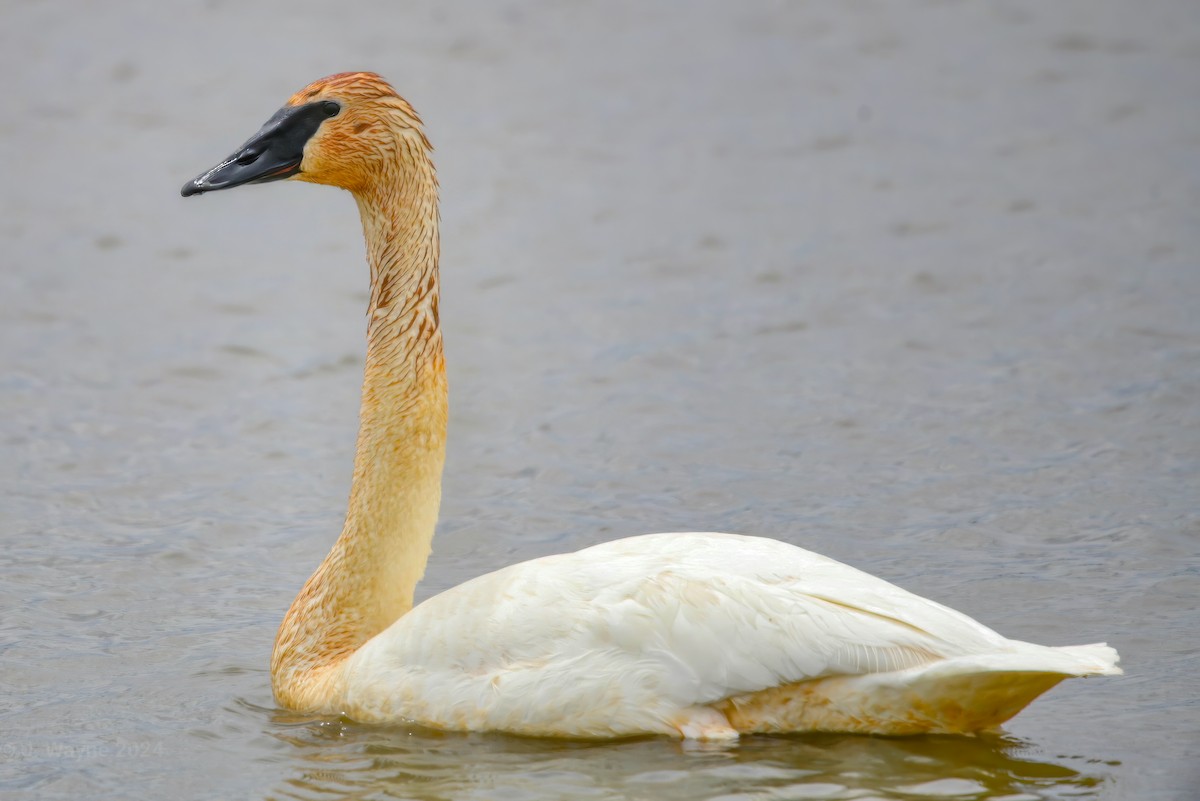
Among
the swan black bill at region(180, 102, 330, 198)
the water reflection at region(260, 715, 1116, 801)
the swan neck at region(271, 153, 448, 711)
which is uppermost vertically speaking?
the swan black bill at region(180, 102, 330, 198)

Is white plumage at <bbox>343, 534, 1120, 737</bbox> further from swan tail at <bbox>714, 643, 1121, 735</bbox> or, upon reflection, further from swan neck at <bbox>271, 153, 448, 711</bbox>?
swan neck at <bbox>271, 153, 448, 711</bbox>

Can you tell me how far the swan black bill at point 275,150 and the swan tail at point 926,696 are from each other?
2534 mm

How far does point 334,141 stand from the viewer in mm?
6801

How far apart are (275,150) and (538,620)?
6.67 feet

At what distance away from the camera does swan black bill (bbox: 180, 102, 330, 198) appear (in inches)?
269

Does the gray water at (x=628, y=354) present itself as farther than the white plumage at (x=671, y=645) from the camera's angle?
Yes

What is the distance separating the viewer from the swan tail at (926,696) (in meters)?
5.64

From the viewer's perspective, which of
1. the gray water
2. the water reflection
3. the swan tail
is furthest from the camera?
the gray water

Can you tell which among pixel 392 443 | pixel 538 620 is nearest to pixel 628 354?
pixel 392 443

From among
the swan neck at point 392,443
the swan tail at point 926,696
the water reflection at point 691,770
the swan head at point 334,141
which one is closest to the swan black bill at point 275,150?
the swan head at point 334,141

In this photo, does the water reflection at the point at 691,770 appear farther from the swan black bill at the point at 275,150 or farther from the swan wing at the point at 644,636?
the swan black bill at the point at 275,150

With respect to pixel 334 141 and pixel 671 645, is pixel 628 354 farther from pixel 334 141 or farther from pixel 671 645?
pixel 671 645

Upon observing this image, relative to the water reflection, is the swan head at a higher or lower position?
higher

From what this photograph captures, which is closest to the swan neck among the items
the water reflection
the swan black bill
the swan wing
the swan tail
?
the swan black bill
